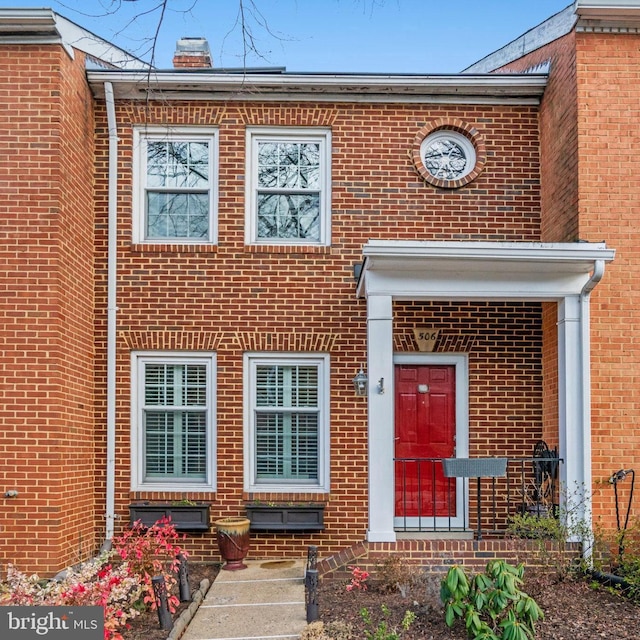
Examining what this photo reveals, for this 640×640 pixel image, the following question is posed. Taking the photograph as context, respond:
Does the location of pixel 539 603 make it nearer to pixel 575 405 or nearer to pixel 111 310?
pixel 575 405

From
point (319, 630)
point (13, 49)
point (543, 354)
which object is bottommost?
point (319, 630)

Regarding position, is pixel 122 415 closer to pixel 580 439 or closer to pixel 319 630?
pixel 319 630

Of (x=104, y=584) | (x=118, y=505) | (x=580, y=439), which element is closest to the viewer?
(x=104, y=584)

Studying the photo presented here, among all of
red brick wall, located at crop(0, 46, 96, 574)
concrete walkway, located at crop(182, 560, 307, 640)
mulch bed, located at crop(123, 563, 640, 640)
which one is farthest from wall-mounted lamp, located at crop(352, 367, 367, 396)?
red brick wall, located at crop(0, 46, 96, 574)

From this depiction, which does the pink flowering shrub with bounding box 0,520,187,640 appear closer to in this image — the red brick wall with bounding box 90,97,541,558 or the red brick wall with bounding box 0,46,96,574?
the red brick wall with bounding box 0,46,96,574

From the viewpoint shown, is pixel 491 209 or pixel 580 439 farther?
pixel 491 209

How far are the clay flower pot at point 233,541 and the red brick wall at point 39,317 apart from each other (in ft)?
5.11

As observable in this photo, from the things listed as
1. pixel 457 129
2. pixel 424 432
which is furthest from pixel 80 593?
pixel 457 129

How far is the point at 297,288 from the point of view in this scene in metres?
9.67

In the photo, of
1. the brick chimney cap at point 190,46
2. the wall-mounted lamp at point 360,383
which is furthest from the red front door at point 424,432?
the brick chimney cap at point 190,46

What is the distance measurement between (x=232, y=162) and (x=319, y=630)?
18.3 ft

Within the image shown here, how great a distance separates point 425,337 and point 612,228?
2.41 metres

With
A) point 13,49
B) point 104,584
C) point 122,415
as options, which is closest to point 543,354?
point 122,415

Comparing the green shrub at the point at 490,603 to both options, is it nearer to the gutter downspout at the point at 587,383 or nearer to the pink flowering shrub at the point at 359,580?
the pink flowering shrub at the point at 359,580
